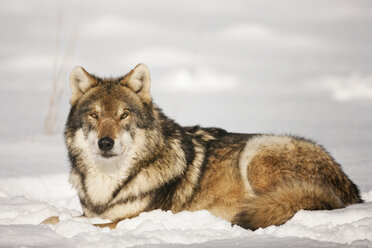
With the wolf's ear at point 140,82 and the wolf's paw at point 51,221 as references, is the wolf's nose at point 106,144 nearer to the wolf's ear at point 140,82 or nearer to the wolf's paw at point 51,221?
the wolf's ear at point 140,82

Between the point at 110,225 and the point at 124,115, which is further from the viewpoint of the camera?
the point at 124,115

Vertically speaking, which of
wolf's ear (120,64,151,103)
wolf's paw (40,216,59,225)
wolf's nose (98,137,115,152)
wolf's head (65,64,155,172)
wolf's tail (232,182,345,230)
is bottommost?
wolf's paw (40,216,59,225)

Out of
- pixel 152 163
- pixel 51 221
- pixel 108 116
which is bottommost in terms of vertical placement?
pixel 51 221

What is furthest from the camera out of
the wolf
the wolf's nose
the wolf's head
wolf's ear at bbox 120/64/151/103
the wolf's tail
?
wolf's ear at bbox 120/64/151/103

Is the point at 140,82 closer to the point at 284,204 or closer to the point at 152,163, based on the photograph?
the point at 152,163

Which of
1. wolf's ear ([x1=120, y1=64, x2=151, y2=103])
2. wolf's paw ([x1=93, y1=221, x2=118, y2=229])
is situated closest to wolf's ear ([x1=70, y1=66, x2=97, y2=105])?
wolf's ear ([x1=120, y1=64, x2=151, y2=103])

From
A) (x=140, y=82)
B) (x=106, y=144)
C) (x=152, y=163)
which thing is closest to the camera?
(x=106, y=144)

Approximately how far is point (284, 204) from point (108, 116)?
192cm

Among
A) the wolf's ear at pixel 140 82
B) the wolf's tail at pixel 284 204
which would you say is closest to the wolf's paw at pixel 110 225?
the wolf's tail at pixel 284 204

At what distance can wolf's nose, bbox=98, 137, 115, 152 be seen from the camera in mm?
3982

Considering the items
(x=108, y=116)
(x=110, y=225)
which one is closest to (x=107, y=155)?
(x=108, y=116)

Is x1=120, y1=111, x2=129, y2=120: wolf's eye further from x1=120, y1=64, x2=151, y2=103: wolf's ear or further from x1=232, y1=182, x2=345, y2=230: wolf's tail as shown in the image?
x1=232, y1=182, x2=345, y2=230: wolf's tail

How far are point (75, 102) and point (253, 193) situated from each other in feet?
7.17

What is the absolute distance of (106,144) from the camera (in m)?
4.00
